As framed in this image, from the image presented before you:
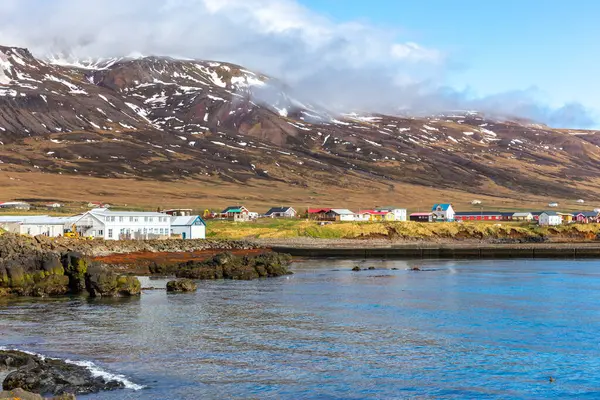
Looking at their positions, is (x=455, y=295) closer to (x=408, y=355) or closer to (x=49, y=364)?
(x=408, y=355)

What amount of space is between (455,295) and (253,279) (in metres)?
20.3

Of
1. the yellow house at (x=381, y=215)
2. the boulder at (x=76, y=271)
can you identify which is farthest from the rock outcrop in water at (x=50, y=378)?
the yellow house at (x=381, y=215)

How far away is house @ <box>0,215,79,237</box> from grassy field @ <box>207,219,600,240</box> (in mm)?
25786

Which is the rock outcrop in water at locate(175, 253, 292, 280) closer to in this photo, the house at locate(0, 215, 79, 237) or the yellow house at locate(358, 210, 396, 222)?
the house at locate(0, 215, 79, 237)

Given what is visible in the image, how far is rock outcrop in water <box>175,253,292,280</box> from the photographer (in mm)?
66500

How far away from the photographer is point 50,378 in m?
25.0

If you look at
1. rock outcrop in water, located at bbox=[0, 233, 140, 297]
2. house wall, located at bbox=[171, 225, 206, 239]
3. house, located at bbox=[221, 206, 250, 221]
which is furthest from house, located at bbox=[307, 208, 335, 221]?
rock outcrop in water, located at bbox=[0, 233, 140, 297]

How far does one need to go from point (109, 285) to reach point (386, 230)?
82.5 meters

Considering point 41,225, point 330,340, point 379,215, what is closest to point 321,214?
point 379,215

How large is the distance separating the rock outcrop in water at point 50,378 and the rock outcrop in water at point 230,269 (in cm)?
3833

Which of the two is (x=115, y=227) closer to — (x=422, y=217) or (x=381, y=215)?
(x=381, y=215)

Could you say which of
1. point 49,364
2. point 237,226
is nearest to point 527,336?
point 49,364

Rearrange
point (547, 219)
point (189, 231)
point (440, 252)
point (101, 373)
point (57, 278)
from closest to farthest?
1. point (101, 373)
2. point (57, 278)
3. point (440, 252)
4. point (189, 231)
5. point (547, 219)

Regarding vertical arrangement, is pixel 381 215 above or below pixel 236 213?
below
